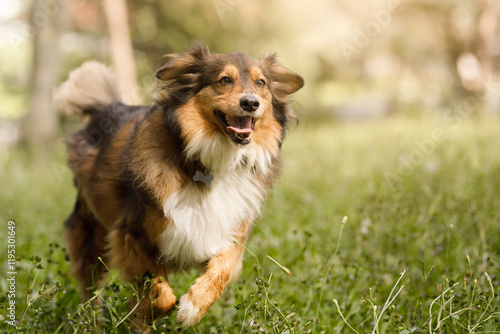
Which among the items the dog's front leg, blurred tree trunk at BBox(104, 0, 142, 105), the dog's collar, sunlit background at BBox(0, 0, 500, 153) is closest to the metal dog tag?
the dog's collar

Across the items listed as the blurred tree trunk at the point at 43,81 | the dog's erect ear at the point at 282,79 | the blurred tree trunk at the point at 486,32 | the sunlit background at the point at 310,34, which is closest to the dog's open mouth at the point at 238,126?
the dog's erect ear at the point at 282,79

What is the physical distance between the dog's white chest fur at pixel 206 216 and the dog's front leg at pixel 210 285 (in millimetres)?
93

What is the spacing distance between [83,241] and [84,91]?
141 cm

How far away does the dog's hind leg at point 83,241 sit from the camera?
4.08 metres

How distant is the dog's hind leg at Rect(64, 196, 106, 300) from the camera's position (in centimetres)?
408

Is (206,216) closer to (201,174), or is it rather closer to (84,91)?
(201,174)

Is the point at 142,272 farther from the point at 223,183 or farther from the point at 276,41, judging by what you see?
the point at 276,41

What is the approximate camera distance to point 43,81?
1041 cm

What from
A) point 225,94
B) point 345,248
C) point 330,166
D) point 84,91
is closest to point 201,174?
point 225,94

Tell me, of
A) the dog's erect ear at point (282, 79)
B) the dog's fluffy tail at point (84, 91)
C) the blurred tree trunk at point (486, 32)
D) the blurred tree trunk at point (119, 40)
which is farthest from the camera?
the blurred tree trunk at point (486, 32)

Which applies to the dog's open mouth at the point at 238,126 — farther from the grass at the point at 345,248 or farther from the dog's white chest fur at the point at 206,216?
the grass at the point at 345,248

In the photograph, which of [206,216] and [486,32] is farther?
[486,32]

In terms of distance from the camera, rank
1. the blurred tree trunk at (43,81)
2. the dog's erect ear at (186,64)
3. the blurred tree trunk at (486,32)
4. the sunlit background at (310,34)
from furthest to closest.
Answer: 1. the sunlit background at (310,34)
2. the blurred tree trunk at (486,32)
3. the blurred tree trunk at (43,81)
4. the dog's erect ear at (186,64)

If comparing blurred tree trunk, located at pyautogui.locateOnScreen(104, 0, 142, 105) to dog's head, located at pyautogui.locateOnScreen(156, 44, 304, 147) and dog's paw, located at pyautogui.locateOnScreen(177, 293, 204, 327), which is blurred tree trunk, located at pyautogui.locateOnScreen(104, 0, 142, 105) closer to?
dog's head, located at pyautogui.locateOnScreen(156, 44, 304, 147)
